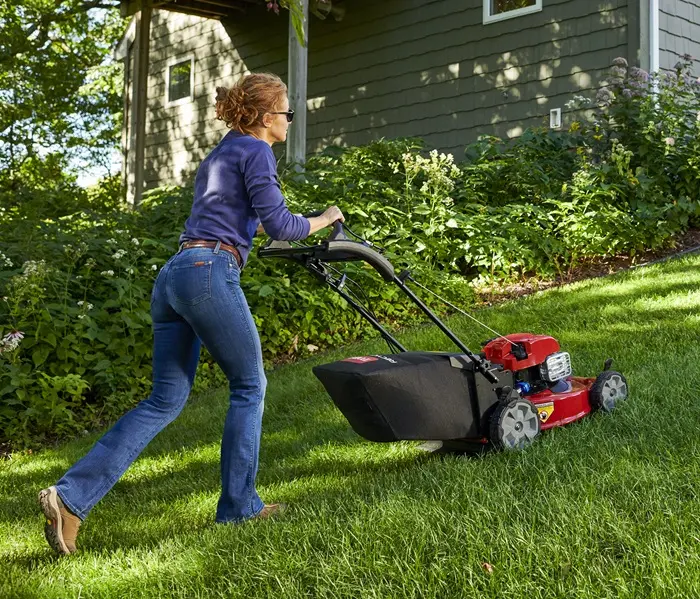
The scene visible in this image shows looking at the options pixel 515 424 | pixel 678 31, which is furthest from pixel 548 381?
pixel 678 31

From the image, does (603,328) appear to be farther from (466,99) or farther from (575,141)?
(466,99)

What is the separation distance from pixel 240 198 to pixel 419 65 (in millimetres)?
10174

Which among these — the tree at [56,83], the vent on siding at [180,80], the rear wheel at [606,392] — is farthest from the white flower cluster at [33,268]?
the tree at [56,83]

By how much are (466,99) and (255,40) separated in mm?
4721

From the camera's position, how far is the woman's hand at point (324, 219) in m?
3.32

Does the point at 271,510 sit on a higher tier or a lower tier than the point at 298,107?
lower

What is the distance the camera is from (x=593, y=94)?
10.8 m

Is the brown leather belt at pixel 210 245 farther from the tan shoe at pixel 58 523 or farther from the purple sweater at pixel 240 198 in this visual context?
the tan shoe at pixel 58 523

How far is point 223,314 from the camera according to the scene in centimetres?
315

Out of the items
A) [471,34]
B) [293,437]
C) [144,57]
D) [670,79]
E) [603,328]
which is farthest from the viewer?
[144,57]

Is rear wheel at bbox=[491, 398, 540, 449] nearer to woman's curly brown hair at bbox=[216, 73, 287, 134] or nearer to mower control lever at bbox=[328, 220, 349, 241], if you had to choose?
mower control lever at bbox=[328, 220, 349, 241]

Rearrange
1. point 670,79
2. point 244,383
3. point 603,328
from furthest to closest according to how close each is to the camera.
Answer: point 670,79 < point 603,328 < point 244,383

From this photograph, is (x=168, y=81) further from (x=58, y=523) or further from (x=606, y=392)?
(x=58, y=523)

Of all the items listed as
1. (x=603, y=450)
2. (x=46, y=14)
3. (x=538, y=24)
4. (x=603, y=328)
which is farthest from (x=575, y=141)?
(x=46, y=14)
